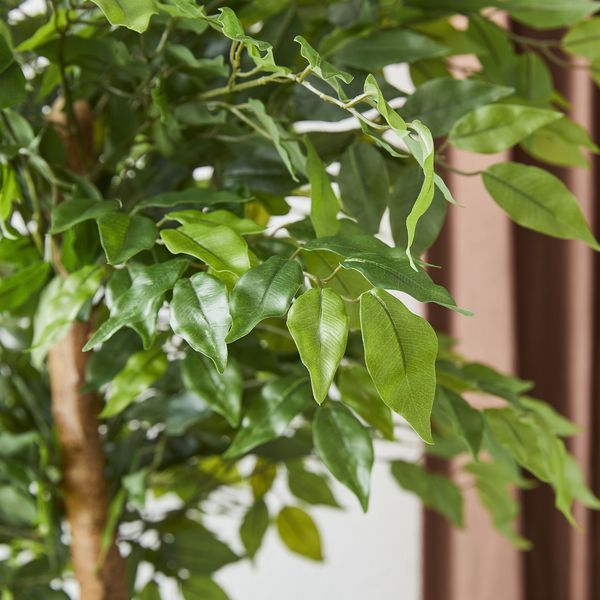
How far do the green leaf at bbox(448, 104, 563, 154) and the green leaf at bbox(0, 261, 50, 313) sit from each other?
264mm

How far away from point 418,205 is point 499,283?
95 cm

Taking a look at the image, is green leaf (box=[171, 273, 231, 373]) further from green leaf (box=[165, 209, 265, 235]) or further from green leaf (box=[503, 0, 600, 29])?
green leaf (box=[503, 0, 600, 29])

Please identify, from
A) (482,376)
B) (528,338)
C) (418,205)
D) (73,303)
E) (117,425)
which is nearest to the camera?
(418,205)

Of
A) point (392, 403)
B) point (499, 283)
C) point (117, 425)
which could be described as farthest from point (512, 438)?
point (499, 283)

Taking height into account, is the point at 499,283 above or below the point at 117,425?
below

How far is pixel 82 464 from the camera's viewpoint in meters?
0.67

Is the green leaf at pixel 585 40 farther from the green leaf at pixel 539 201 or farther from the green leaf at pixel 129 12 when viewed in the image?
the green leaf at pixel 129 12

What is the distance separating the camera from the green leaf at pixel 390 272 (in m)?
0.36

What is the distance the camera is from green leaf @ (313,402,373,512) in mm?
484

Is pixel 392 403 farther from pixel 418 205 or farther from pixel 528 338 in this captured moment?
pixel 528 338

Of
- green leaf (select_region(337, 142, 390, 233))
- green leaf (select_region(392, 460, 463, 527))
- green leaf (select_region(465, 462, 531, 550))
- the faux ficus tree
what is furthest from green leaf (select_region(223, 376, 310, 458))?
green leaf (select_region(465, 462, 531, 550))

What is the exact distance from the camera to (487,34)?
624mm

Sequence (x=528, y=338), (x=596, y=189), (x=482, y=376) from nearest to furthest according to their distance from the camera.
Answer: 1. (x=482, y=376)
2. (x=596, y=189)
3. (x=528, y=338)

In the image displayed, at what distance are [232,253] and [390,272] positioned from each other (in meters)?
0.08
